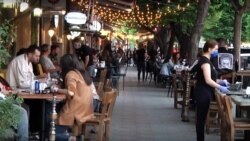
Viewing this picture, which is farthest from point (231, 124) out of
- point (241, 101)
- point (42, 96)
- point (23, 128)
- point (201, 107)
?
point (23, 128)

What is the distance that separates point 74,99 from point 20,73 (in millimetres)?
2042

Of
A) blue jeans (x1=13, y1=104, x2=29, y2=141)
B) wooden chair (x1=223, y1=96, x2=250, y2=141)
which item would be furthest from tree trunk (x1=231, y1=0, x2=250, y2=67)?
blue jeans (x1=13, y1=104, x2=29, y2=141)

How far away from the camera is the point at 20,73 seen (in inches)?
467

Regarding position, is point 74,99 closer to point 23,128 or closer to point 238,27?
point 23,128

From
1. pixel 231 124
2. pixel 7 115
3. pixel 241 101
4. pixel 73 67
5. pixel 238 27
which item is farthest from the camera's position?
pixel 238 27

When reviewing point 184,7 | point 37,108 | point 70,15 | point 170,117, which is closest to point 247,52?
point 184,7

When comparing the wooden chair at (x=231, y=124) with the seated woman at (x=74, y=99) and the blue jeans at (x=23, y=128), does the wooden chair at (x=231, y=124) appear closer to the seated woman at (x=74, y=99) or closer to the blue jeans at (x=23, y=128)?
the seated woman at (x=74, y=99)

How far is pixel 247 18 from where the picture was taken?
58156 millimetres

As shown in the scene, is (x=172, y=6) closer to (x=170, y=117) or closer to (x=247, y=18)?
(x=170, y=117)

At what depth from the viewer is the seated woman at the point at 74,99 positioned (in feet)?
33.3

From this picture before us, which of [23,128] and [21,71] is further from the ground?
[21,71]

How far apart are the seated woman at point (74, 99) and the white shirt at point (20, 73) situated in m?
1.61

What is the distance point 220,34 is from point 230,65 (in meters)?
44.1

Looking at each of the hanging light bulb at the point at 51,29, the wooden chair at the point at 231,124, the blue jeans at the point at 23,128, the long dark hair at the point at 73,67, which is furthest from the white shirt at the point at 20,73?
the hanging light bulb at the point at 51,29
